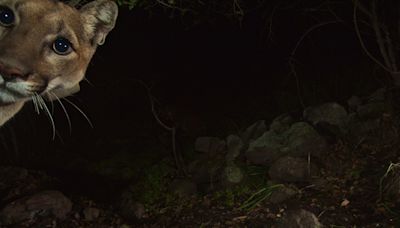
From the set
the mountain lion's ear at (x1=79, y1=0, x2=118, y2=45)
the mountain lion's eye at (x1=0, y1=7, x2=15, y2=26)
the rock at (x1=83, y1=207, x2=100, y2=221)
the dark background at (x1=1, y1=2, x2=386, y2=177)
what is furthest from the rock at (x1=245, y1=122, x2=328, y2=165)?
the mountain lion's eye at (x1=0, y1=7, x2=15, y2=26)

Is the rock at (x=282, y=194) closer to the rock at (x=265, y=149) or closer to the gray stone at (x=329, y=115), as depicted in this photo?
the rock at (x=265, y=149)

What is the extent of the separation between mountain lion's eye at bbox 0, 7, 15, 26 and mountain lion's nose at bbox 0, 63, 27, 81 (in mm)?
476

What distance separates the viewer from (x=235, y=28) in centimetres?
829

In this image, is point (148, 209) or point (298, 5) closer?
point (148, 209)

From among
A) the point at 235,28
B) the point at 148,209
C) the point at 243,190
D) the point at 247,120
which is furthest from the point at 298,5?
the point at 148,209

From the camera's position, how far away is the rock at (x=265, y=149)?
6594mm

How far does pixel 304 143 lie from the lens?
6363 millimetres

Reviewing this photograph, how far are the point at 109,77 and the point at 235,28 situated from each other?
83.9 inches

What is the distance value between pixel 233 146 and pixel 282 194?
5.76ft

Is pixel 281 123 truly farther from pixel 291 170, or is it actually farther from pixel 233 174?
pixel 291 170

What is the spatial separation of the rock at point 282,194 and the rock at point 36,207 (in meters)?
2.63

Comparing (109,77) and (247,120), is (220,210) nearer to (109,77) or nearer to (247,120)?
(247,120)

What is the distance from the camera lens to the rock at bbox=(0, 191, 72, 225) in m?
6.52

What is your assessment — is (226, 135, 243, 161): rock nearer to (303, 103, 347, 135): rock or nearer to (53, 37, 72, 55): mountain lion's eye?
(303, 103, 347, 135): rock
